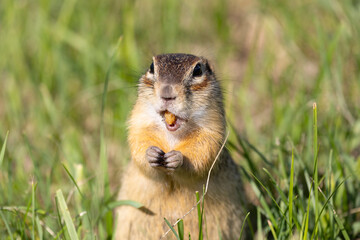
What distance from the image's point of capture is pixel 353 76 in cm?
614

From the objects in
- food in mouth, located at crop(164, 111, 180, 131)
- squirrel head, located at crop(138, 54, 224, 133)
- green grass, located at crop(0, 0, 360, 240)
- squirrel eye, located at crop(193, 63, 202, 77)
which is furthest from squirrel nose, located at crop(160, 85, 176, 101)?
green grass, located at crop(0, 0, 360, 240)

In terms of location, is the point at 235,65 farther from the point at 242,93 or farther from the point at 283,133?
the point at 283,133

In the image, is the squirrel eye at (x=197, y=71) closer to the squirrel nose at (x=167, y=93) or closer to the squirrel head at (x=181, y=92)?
the squirrel head at (x=181, y=92)

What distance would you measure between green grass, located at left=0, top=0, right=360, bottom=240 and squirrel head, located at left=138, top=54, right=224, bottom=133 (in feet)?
2.40

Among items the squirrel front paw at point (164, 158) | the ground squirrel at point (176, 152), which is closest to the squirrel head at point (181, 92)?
the ground squirrel at point (176, 152)

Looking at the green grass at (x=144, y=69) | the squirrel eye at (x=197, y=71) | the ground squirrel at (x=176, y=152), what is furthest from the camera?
the green grass at (x=144, y=69)

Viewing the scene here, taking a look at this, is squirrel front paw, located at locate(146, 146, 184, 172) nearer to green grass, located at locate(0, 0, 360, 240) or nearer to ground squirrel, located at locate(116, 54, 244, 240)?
ground squirrel, located at locate(116, 54, 244, 240)

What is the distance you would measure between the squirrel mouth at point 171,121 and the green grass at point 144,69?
69 cm

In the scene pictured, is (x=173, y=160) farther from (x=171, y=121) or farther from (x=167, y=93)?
(x=167, y=93)

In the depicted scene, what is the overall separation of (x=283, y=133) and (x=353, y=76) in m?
1.60

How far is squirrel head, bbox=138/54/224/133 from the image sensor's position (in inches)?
132

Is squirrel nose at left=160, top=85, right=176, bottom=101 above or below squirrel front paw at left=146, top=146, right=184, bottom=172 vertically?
above

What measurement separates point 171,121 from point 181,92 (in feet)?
0.88

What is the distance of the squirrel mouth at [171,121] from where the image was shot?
138 inches
